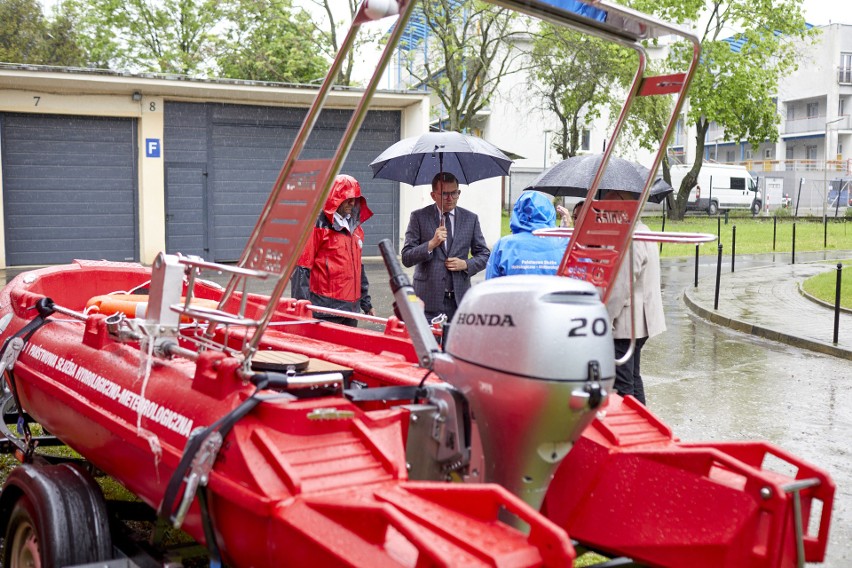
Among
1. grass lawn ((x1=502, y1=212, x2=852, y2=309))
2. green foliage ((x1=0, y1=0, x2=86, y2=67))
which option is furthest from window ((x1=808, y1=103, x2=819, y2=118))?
green foliage ((x1=0, y1=0, x2=86, y2=67))

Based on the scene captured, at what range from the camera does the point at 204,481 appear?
9.14 ft

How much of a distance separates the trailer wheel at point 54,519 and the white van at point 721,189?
45619 millimetres

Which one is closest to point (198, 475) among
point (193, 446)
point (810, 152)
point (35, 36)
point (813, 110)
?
point (193, 446)

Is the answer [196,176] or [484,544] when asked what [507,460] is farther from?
[196,176]

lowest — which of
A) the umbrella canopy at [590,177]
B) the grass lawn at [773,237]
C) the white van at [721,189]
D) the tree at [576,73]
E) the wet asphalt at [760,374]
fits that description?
the wet asphalt at [760,374]

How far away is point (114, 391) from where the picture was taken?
3.54 meters

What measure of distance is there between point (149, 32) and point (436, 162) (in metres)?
34.8

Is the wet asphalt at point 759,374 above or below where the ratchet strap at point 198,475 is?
below

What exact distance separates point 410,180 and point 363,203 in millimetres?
762

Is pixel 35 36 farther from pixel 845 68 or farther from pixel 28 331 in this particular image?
pixel 845 68

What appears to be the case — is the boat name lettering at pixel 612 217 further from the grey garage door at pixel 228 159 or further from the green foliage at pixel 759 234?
the green foliage at pixel 759 234

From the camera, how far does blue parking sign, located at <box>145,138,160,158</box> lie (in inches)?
822

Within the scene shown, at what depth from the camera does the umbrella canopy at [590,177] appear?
224 inches

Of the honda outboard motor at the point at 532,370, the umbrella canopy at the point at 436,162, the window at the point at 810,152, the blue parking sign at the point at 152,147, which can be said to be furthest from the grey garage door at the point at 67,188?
the window at the point at 810,152
